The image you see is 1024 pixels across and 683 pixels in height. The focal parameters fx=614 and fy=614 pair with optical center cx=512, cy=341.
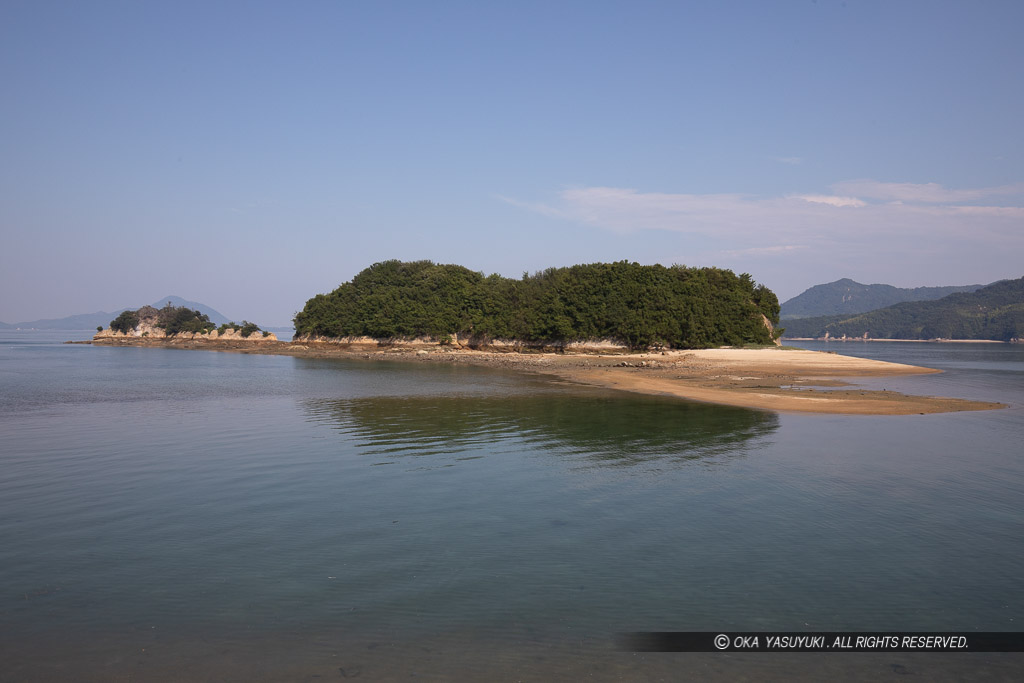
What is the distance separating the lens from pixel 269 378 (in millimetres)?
51688

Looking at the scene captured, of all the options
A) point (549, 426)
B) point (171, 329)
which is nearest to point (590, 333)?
point (549, 426)

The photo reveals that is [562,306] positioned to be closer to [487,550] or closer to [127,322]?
[487,550]

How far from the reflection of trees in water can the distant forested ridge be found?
56.6 metres

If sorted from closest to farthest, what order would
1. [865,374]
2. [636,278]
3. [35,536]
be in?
[35,536], [865,374], [636,278]

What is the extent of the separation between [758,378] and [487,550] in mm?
43396

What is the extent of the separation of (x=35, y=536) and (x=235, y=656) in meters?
6.74

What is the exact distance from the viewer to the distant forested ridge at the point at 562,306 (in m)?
90.4

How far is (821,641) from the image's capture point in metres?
7.70

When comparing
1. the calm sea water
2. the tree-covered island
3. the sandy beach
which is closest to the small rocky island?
the tree-covered island

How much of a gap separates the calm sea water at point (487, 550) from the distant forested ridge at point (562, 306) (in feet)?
222

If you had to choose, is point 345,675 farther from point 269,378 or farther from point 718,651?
point 269,378

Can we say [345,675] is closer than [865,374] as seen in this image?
Result: Yes

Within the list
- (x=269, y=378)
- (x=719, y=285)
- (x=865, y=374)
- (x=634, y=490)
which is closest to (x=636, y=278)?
(x=719, y=285)

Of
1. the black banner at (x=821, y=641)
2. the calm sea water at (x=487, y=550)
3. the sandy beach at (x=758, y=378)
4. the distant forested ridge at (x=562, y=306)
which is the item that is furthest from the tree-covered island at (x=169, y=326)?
the black banner at (x=821, y=641)
